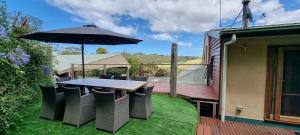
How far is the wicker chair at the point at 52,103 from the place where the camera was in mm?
3822

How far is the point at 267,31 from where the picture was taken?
179 inches

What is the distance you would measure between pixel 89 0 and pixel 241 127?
9.53 metres

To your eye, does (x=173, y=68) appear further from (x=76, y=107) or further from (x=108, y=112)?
(x=76, y=107)

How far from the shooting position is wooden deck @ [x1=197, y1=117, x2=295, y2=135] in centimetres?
454

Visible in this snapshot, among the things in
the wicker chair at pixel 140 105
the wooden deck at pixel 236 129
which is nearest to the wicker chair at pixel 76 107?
the wicker chair at pixel 140 105

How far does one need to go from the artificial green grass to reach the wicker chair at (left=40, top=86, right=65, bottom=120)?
15 cm

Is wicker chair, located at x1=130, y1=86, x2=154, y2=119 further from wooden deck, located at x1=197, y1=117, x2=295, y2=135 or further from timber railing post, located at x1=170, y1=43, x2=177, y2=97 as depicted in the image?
timber railing post, located at x1=170, y1=43, x2=177, y2=97

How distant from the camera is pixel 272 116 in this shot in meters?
5.17

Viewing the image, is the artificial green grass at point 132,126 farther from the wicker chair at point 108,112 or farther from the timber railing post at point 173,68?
the timber railing post at point 173,68

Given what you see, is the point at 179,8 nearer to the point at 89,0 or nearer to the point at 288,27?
the point at 89,0

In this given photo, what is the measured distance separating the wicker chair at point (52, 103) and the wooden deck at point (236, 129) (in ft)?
9.86

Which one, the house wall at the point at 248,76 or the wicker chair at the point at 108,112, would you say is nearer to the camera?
the wicker chair at the point at 108,112

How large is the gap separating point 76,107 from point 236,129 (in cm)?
392

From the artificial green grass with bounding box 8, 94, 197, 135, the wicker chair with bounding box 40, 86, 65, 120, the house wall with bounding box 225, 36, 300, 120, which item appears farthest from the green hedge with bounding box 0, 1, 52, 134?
the house wall with bounding box 225, 36, 300, 120
